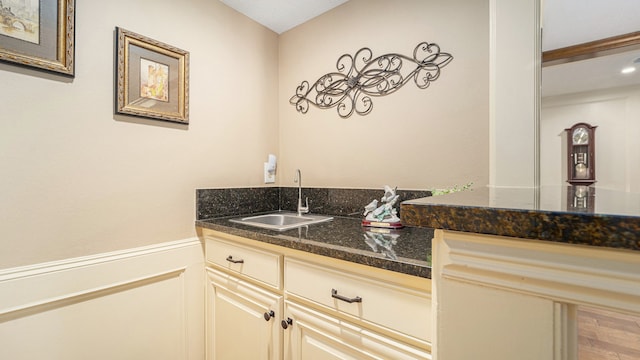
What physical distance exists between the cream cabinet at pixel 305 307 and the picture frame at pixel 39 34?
97 cm

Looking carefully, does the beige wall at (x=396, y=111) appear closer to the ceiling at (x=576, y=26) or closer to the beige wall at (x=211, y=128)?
the beige wall at (x=211, y=128)

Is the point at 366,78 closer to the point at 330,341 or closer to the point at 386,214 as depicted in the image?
the point at 386,214

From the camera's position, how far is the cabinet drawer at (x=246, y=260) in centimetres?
112

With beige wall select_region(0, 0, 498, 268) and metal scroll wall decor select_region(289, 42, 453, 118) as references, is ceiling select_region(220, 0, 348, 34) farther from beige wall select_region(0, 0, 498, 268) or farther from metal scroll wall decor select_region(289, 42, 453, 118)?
metal scroll wall decor select_region(289, 42, 453, 118)

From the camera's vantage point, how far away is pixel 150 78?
133cm

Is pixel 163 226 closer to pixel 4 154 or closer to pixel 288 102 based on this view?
pixel 4 154

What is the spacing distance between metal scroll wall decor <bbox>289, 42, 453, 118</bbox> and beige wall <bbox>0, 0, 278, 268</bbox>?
1.61 ft

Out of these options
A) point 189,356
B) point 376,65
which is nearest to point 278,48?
point 376,65

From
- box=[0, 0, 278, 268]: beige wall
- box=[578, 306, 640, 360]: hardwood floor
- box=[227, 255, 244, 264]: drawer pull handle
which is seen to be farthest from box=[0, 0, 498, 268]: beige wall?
box=[578, 306, 640, 360]: hardwood floor

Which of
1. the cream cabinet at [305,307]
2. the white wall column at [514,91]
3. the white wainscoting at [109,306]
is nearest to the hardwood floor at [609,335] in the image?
the cream cabinet at [305,307]

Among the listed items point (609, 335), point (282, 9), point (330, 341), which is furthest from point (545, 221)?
point (282, 9)

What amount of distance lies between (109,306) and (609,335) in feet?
5.68

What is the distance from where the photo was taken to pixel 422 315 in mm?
747

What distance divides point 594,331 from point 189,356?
1.69 metres
